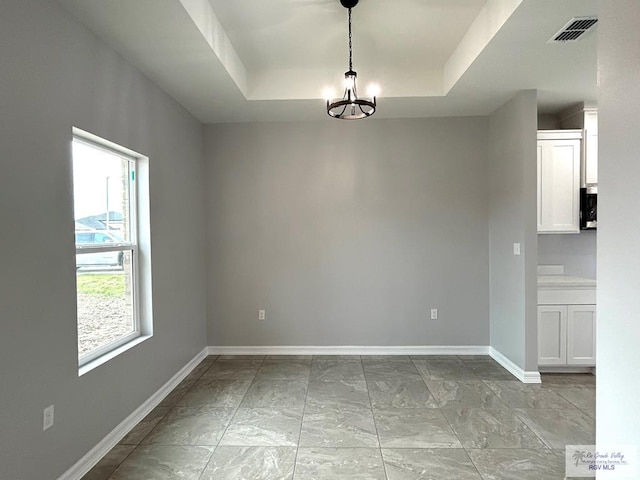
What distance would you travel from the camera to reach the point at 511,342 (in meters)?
3.62

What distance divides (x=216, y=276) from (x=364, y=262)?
69.4 inches

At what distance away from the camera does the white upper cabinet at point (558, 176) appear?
3.62 metres

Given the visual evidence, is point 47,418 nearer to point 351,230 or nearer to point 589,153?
point 351,230

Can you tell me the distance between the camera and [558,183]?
3635 mm

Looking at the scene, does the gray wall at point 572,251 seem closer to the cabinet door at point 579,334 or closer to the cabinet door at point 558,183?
the cabinet door at point 558,183

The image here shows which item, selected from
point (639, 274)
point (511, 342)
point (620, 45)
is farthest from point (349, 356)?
point (620, 45)

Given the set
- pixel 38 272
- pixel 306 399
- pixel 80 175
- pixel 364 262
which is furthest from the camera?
pixel 364 262

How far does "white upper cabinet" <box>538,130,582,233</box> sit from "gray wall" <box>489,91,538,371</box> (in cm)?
33

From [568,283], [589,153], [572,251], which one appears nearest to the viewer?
[568,283]

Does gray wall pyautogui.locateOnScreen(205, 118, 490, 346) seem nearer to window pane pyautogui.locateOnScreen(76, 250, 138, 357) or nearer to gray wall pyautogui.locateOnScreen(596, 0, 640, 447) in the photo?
window pane pyautogui.locateOnScreen(76, 250, 138, 357)

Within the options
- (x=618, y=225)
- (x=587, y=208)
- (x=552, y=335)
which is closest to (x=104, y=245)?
(x=618, y=225)

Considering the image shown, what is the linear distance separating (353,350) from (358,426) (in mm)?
1570

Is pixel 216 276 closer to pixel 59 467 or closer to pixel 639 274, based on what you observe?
pixel 59 467

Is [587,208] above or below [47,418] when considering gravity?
above
